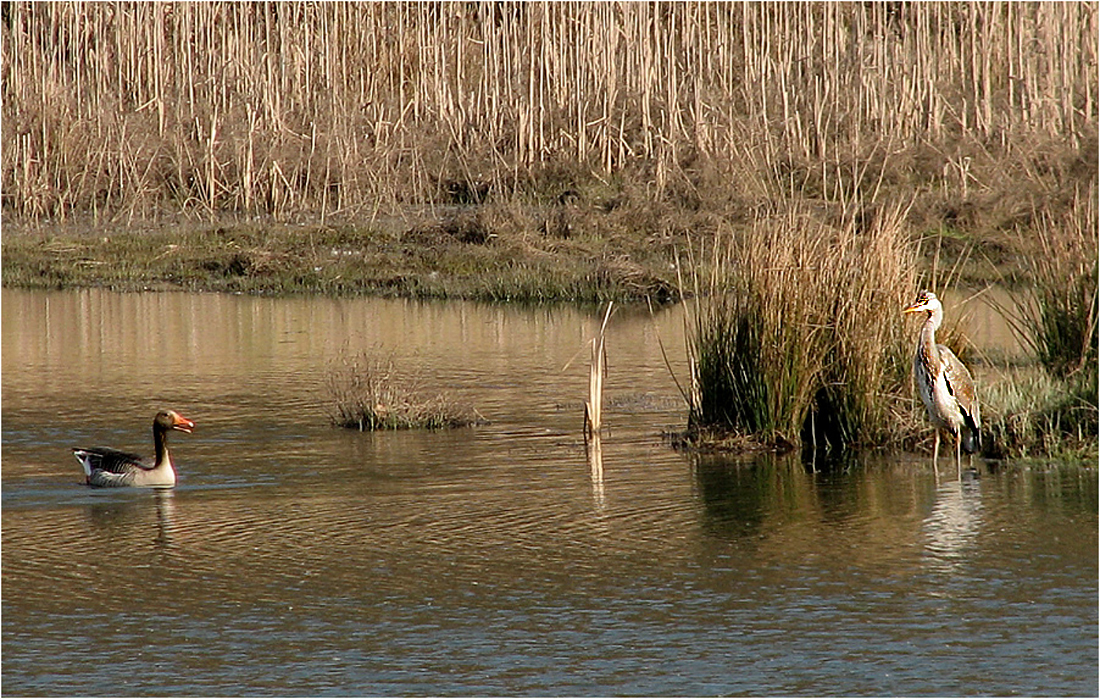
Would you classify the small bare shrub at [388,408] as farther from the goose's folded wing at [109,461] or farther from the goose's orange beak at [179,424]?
the goose's folded wing at [109,461]

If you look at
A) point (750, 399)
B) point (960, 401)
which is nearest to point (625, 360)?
point (750, 399)

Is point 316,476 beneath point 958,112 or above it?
beneath

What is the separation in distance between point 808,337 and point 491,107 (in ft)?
61.5

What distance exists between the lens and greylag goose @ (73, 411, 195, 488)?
392 inches

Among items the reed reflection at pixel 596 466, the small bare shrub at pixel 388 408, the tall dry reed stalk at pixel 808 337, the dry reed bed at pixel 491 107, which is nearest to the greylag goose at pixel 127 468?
the small bare shrub at pixel 388 408

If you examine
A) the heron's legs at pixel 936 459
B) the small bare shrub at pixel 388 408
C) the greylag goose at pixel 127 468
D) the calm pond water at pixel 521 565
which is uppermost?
the small bare shrub at pixel 388 408

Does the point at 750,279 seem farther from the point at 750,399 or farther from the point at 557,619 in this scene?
the point at 557,619

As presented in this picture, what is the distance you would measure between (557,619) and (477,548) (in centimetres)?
135

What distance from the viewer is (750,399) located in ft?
35.7

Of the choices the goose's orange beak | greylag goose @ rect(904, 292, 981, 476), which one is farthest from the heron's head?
the goose's orange beak

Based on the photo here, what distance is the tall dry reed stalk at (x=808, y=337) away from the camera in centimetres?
1052

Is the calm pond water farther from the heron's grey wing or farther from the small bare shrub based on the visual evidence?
the heron's grey wing

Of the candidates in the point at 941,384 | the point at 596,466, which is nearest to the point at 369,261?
the point at 596,466

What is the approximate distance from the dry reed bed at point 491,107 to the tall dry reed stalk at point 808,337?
13110mm
